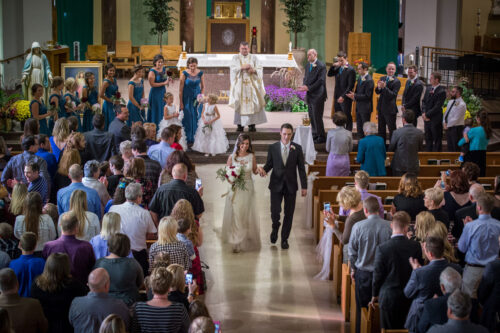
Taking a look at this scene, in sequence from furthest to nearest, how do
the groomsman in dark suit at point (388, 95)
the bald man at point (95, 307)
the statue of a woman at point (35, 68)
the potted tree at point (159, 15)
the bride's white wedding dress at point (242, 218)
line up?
the potted tree at point (159, 15) < the statue of a woman at point (35, 68) < the groomsman in dark suit at point (388, 95) < the bride's white wedding dress at point (242, 218) < the bald man at point (95, 307)

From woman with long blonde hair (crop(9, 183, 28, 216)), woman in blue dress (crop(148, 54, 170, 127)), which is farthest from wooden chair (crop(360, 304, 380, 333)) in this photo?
woman in blue dress (crop(148, 54, 170, 127))

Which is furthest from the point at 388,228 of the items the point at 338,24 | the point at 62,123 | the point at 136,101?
the point at 338,24

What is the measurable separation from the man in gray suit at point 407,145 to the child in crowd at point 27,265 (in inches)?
224

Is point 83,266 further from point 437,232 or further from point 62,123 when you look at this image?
point 62,123

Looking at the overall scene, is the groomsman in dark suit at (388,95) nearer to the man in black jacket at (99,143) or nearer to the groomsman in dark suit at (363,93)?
the groomsman in dark suit at (363,93)

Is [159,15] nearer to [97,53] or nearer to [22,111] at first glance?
[97,53]

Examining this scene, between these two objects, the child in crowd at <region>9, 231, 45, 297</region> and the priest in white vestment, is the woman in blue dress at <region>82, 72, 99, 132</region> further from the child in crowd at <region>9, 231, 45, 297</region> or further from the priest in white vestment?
the child in crowd at <region>9, 231, 45, 297</region>

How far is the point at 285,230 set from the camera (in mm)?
9133

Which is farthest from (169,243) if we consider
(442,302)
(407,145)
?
(407,145)

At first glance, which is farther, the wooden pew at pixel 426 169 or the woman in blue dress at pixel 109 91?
the woman in blue dress at pixel 109 91

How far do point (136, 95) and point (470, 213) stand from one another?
7.10 meters

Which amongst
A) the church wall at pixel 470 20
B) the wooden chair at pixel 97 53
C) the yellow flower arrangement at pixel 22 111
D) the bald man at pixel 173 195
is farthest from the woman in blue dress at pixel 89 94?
the church wall at pixel 470 20

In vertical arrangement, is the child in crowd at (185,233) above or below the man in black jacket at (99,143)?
below

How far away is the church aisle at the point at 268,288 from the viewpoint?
23.3 ft
